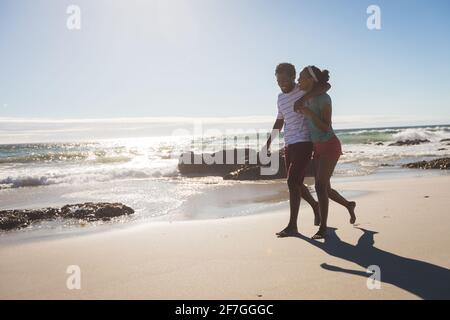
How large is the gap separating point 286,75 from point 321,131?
0.69 m

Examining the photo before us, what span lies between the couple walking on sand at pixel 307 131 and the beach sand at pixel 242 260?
0.42 meters

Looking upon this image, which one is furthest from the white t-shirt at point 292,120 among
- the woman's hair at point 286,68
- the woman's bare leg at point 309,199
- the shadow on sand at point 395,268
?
the shadow on sand at point 395,268

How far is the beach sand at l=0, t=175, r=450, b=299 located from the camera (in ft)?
9.08

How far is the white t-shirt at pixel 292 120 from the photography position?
14.3 ft

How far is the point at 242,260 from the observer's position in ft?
11.2

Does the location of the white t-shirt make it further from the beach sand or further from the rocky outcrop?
the rocky outcrop

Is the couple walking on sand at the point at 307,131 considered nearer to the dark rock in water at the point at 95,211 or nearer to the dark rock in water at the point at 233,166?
the dark rock in water at the point at 95,211

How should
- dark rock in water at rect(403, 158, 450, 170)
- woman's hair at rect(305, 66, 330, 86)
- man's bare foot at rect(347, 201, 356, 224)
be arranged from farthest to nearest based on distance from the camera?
dark rock in water at rect(403, 158, 450, 170), man's bare foot at rect(347, 201, 356, 224), woman's hair at rect(305, 66, 330, 86)

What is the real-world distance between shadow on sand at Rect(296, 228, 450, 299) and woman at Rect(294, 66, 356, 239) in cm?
40

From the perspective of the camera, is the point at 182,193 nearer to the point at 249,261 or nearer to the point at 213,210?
the point at 213,210

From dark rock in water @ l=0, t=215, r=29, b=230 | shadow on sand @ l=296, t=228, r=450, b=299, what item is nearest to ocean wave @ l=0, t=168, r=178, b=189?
dark rock in water @ l=0, t=215, r=29, b=230

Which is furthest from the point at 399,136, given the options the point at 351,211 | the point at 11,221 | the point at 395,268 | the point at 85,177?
the point at 395,268

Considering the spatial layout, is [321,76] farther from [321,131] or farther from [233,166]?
[233,166]
